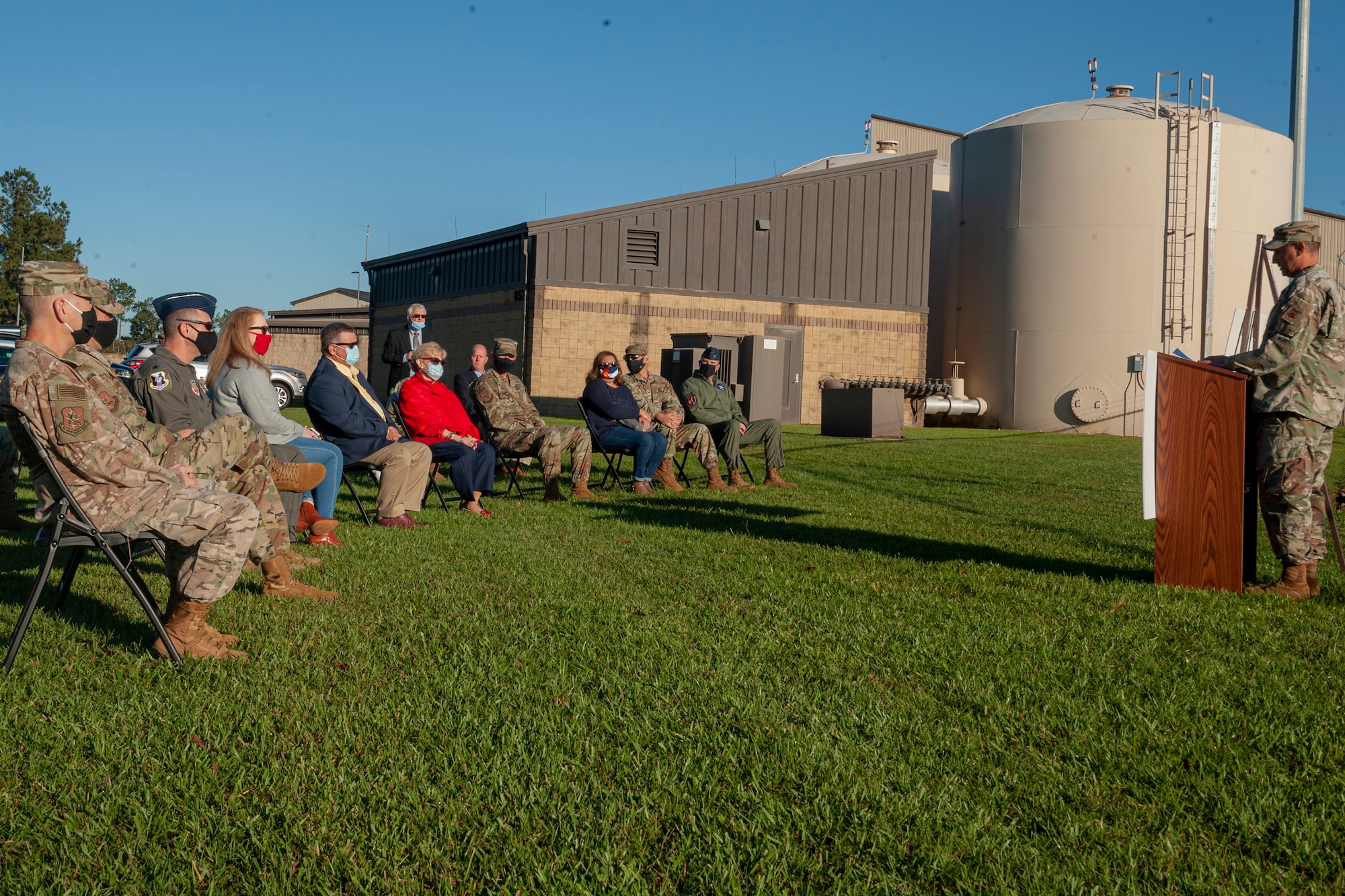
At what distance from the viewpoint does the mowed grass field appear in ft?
8.24

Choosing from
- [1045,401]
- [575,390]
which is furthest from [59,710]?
[1045,401]

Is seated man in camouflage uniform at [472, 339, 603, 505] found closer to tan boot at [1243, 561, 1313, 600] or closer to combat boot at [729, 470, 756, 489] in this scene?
combat boot at [729, 470, 756, 489]

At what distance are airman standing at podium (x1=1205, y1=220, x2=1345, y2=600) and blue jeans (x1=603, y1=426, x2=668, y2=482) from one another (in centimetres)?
555

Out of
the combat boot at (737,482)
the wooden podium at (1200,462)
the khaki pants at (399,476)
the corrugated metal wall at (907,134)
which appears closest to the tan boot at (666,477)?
the combat boot at (737,482)

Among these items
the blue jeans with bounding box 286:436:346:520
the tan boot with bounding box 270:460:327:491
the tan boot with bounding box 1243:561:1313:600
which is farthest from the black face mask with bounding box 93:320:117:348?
the tan boot with bounding box 1243:561:1313:600

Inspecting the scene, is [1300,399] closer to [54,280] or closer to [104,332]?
[104,332]

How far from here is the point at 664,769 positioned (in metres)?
3.04

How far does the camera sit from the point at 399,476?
767 cm

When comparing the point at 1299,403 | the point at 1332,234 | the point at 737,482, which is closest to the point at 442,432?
the point at 737,482

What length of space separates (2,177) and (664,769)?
55273 mm

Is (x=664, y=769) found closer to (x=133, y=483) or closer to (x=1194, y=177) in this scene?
(x=133, y=483)

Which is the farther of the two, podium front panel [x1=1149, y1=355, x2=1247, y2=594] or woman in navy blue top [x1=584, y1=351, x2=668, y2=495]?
woman in navy blue top [x1=584, y1=351, x2=668, y2=495]

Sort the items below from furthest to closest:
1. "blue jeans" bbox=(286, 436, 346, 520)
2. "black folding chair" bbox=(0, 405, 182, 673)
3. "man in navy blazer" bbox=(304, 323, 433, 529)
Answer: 1. "man in navy blazer" bbox=(304, 323, 433, 529)
2. "blue jeans" bbox=(286, 436, 346, 520)
3. "black folding chair" bbox=(0, 405, 182, 673)

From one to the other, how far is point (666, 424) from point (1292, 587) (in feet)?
20.5
